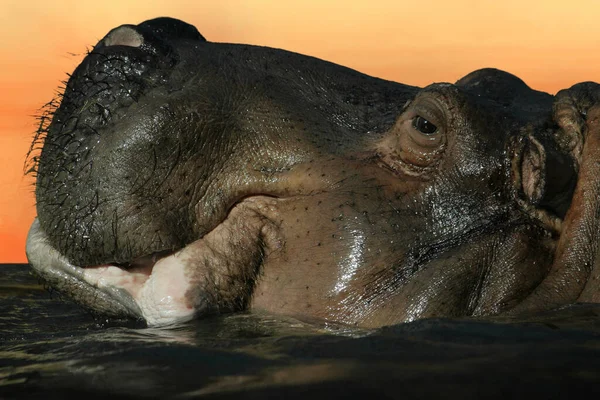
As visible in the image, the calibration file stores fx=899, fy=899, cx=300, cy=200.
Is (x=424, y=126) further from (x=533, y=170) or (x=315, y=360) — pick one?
(x=315, y=360)

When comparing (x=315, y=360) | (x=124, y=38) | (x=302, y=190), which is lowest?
(x=315, y=360)

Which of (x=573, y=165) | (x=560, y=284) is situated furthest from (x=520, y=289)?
(x=573, y=165)

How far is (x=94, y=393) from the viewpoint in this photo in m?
3.21

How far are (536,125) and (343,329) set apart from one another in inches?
56.6

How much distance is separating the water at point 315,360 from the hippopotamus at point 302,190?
248mm

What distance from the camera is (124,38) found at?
5.09 metres

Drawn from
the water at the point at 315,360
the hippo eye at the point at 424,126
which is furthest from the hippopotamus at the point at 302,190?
the water at the point at 315,360

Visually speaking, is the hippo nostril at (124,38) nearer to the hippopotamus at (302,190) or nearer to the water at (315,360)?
the hippopotamus at (302,190)

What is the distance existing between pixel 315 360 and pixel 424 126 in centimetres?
158

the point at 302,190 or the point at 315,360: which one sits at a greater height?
the point at 302,190

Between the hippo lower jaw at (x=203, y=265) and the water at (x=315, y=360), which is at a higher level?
the hippo lower jaw at (x=203, y=265)

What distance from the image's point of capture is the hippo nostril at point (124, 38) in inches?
198

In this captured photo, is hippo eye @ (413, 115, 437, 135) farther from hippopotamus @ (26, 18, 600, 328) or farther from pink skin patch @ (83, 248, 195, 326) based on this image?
pink skin patch @ (83, 248, 195, 326)

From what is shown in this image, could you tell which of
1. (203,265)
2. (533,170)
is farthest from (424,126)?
(203,265)
